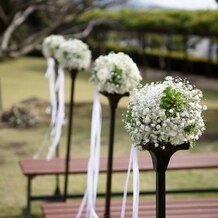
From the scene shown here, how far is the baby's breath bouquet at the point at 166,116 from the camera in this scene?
10.0 feet

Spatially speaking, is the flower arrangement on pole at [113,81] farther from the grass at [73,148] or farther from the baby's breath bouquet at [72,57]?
the grass at [73,148]

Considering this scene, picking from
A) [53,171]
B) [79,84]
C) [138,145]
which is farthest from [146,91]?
[79,84]

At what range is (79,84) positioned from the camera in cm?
2017

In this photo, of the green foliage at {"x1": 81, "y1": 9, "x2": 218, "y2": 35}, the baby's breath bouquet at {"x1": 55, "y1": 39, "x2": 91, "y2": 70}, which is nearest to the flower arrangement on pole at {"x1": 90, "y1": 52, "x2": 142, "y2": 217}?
the baby's breath bouquet at {"x1": 55, "y1": 39, "x2": 91, "y2": 70}

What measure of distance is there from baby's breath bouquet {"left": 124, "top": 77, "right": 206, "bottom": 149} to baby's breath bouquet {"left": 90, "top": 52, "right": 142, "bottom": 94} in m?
1.70

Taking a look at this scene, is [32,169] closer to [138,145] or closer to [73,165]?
[73,165]

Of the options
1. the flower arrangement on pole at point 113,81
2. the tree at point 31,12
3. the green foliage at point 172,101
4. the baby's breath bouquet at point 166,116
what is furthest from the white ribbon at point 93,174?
the tree at point 31,12

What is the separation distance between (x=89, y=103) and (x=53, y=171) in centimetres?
897

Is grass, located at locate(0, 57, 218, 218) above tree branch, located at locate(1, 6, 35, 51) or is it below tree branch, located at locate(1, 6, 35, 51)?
below

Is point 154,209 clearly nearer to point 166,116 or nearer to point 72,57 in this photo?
point 72,57

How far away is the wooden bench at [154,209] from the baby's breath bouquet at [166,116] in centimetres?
191

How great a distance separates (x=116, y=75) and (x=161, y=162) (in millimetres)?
1831

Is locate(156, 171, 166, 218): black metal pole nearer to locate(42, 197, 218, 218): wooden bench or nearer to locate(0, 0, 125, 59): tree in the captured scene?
locate(42, 197, 218, 218): wooden bench

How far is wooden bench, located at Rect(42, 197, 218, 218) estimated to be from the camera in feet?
16.3
